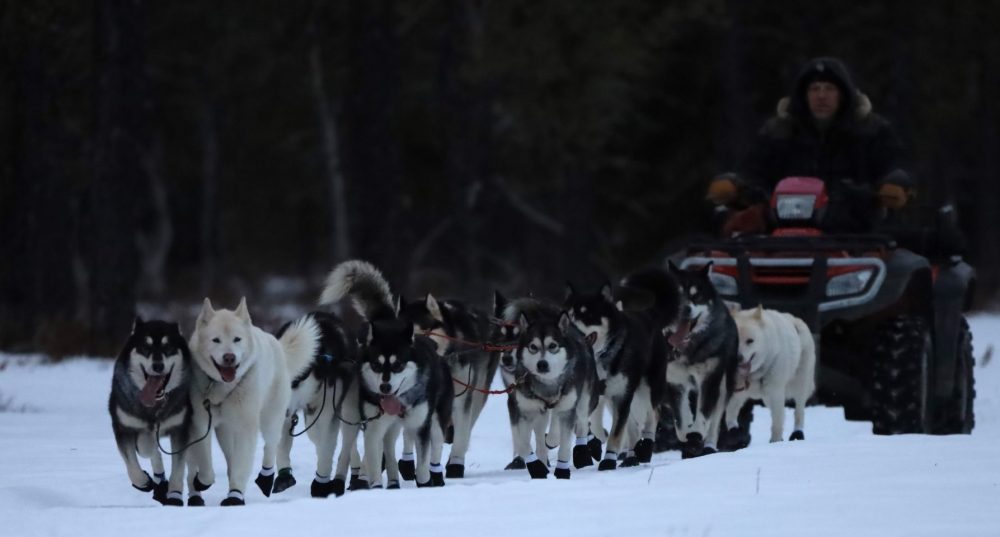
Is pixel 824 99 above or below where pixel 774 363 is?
above

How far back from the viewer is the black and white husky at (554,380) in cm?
948

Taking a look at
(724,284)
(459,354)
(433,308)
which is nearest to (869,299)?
(724,284)

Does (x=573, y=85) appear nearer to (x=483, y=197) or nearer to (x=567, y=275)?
(x=567, y=275)

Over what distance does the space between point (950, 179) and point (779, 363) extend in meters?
29.4

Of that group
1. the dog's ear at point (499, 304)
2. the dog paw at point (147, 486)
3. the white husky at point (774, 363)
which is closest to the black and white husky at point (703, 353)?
the white husky at point (774, 363)

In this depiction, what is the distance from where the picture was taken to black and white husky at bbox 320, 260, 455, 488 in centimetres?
916

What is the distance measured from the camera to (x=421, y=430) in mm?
9461

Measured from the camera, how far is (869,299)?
36.2 feet

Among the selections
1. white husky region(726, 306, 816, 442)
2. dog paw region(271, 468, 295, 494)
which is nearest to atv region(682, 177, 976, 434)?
white husky region(726, 306, 816, 442)

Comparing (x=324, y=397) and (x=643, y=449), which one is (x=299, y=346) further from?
(x=643, y=449)

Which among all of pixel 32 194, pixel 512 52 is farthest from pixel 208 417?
pixel 512 52

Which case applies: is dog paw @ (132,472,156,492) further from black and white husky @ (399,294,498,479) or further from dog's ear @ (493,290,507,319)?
dog's ear @ (493,290,507,319)

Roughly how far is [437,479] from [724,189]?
3658 mm

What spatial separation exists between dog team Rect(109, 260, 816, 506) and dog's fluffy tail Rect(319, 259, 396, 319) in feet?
0.04
